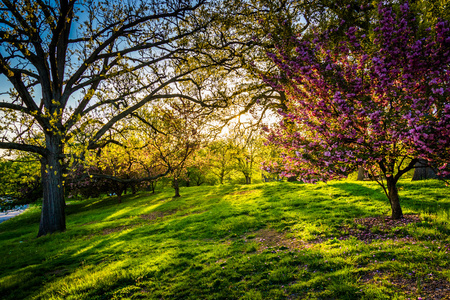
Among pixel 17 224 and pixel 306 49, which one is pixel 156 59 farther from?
pixel 17 224

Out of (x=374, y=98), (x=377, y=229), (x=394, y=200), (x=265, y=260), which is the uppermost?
(x=374, y=98)

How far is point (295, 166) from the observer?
670 cm

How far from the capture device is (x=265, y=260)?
6.05 metres

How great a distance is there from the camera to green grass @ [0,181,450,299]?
4.40 meters

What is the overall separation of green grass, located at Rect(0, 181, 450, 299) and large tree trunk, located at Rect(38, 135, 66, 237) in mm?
1004

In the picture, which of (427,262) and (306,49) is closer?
(427,262)

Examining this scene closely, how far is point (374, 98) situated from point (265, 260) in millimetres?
5555

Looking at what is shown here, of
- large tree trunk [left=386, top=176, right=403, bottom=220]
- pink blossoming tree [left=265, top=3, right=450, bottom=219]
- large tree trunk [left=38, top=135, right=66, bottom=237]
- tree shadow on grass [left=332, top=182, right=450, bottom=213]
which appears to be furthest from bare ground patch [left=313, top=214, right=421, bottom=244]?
large tree trunk [left=38, top=135, right=66, bottom=237]

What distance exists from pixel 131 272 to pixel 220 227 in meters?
4.94

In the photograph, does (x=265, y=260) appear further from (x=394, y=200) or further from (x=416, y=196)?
(x=416, y=196)

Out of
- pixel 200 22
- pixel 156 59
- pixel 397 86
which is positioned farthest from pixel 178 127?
pixel 397 86

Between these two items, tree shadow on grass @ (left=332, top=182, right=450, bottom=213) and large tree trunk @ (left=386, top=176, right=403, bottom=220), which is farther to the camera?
tree shadow on grass @ (left=332, top=182, right=450, bottom=213)

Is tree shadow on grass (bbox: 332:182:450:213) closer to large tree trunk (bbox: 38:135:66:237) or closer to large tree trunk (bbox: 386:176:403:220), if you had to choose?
large tree trunk (bbox: 386:176:403:220)

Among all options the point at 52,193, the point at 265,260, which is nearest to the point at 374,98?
the point at 265,260
